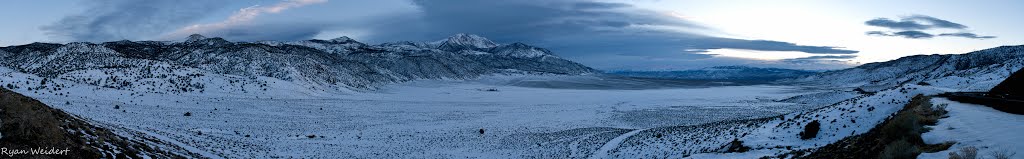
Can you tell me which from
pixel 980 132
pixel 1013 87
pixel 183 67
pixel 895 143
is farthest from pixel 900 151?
pixel 183 67

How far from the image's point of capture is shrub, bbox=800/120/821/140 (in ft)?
68.1

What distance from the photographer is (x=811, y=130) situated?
2083 cm

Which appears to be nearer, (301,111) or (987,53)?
(301,111)

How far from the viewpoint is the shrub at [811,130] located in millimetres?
20766

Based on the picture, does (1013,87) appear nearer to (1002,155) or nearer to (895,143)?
(895,143)

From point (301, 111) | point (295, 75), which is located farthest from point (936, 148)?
point (295, 75)

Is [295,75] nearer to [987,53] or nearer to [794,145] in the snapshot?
[794,145]

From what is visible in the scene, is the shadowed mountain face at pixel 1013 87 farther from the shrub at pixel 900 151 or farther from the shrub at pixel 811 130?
the shrub at pixel 900 151

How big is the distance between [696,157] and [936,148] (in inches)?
336

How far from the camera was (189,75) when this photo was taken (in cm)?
6225

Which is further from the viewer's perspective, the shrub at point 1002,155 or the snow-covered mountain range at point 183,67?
the snow-covered mountain range at point 183,67

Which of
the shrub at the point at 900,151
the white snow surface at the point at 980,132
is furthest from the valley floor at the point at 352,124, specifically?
the shrub at the point at 900,151

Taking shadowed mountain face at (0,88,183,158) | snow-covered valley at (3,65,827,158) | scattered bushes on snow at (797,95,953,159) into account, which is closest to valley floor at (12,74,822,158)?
snow-covered valley at (3,65,827,158)

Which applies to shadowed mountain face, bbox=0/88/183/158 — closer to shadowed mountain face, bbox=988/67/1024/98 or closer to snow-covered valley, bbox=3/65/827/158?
snow-covered valley, bbox=3/65/827/158
